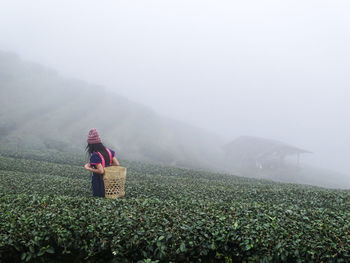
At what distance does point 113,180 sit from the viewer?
7219 millimetres

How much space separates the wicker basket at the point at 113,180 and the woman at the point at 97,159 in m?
0.16

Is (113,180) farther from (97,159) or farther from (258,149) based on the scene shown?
(258,149)

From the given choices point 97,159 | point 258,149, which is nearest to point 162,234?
point 97,159

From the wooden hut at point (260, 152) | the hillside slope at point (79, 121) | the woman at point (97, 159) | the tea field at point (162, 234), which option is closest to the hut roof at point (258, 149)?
the wooden hut at point (260, 152)

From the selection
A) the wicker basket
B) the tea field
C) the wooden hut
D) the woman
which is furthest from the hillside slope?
the tea field

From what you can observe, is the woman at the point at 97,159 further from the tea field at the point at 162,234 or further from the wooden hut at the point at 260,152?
the wooden hut at the point at 260,152

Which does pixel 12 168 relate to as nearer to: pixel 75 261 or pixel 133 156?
pixel 75 261

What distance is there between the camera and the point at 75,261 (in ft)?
15.9

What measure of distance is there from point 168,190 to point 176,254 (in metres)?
5.02

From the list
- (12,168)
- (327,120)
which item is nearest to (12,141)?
(12,168)

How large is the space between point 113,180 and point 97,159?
66cm

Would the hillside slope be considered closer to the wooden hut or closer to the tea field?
the wooden hut

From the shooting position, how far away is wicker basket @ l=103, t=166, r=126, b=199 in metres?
7.09

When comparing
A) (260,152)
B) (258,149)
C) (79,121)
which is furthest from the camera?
(79,121)
